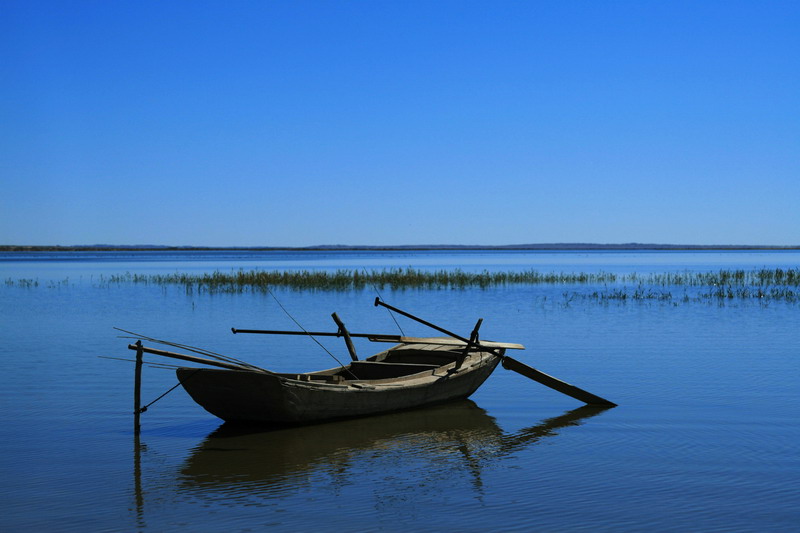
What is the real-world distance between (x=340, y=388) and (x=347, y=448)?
113 cm

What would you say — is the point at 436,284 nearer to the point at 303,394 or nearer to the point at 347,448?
the point at 303,394

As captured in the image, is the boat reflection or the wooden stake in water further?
the wooden stake in water

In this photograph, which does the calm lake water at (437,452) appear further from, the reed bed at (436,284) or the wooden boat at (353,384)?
the reed bed at (436,284)

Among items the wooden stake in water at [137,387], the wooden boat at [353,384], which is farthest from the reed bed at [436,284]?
the wooden stake in water at [137,387]

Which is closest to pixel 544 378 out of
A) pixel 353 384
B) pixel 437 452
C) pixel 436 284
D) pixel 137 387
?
pixel 353 384

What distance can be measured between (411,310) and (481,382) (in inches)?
574

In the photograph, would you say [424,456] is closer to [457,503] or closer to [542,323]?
[457,503]

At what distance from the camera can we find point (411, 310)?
→ 91.9ft

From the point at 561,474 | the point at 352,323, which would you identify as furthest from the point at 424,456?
the point at 352,323

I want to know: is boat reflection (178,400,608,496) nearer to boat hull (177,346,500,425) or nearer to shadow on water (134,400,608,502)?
shadow on water (134,400,608,502)

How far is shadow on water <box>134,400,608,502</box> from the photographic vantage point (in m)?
8.52

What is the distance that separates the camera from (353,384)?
1119 centimetres

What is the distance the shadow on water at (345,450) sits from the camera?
852 cm

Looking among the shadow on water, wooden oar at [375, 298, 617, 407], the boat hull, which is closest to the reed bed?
wooden oar at [375, 298, 617, 407]
